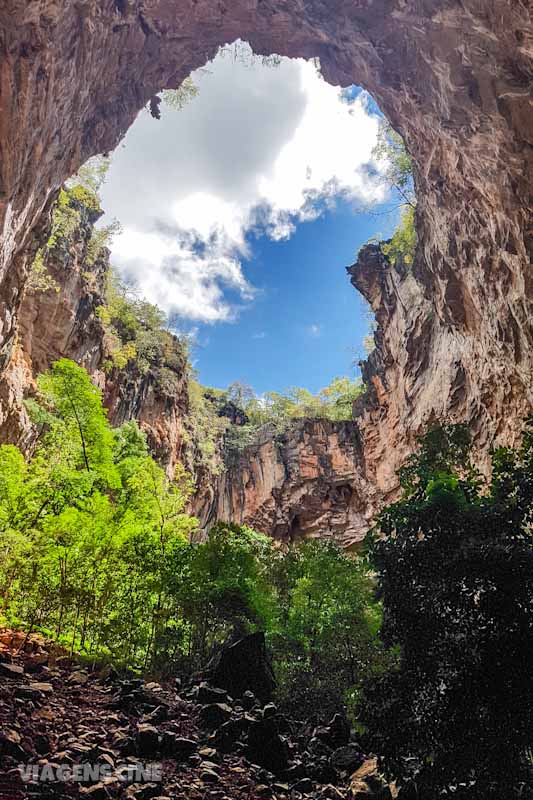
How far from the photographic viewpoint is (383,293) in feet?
85.4

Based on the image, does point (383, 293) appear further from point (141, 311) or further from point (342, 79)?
point (141, 311)

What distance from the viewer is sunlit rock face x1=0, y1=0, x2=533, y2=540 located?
911 cm

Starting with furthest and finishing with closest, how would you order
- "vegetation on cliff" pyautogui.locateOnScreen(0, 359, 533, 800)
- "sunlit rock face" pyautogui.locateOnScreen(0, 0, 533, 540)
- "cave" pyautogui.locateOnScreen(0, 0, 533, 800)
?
1. "sunlit rock face" pyautogui.locateOnScreen(0, 0, 533, 540)
2. "cave" pyautogui.locateOnScreen(0, 0, 533, 800)
3. "vegetation on cliff" pyautogui.locateOnScreen(0, 359, 533, 800)

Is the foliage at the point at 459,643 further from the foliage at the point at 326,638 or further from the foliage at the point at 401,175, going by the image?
the foliage at the point at 401,175

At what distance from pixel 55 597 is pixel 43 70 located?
1238cm

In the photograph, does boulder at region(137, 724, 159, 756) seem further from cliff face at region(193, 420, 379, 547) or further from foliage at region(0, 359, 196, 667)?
cliff face at region(193, 420, 379, 547)

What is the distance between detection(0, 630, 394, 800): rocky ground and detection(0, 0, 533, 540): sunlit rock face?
28.9 feet

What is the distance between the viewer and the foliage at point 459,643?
163 inches

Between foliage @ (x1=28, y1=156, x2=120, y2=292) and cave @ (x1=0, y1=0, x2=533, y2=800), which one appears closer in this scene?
cave @ (x1=0, y1=0, x2=533, y2=800)

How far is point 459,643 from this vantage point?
465 centimetres

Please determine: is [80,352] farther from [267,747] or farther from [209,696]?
[267,747]

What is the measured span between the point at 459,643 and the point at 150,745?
13.2ft

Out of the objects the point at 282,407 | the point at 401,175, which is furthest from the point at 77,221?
the point at 282,407

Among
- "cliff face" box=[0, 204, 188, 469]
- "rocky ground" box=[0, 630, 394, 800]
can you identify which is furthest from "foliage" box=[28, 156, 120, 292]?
"rocky ground" box=[0, 630, 394, 800]
